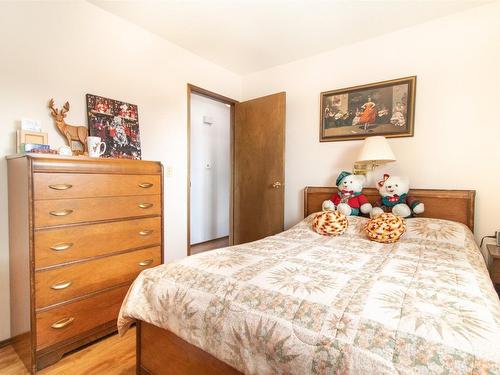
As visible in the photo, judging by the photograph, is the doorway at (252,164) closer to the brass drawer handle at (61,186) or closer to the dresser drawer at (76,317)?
the dresser drawer at (76,317)

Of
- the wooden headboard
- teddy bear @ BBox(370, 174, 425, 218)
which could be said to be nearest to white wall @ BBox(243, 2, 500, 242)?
the wooden headboard

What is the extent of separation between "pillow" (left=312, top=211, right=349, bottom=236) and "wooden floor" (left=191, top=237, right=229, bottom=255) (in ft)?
7.42

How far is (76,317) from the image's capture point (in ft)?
5.26

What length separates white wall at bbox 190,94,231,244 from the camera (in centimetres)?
413

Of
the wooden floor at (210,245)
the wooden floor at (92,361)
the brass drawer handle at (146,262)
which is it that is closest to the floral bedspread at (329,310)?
the wooden floor at (92,361)

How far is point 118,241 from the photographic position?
1.79 m

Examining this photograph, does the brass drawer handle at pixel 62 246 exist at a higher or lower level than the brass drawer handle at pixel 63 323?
higher

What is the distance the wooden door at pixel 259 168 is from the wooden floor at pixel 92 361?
176cm

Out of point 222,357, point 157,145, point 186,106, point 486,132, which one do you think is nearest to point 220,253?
point 222,357

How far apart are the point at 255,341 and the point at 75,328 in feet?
4.43

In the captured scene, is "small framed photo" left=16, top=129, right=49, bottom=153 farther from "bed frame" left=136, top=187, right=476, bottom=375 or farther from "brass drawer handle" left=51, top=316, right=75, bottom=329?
"bed frame" left=136, top=187, right=476, bottom=375

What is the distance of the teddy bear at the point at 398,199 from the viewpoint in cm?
219

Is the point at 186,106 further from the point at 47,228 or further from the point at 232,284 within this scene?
the point at 232,284

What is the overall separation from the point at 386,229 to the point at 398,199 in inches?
22.0
